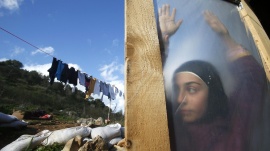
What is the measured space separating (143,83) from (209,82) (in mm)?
348

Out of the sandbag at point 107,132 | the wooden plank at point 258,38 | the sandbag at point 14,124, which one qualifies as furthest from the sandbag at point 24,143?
the wooden plank at point 258,38

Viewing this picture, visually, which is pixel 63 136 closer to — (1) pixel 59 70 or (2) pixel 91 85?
(1) pixel 59 70

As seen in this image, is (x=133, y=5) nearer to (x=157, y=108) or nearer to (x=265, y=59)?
(x=157, y=108)

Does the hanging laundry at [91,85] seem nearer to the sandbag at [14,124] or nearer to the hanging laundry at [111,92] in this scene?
the hanging laundry at [111,92]

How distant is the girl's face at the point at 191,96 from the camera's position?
72cm

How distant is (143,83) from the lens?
0.67 meters

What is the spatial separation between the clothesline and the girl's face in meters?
8.77

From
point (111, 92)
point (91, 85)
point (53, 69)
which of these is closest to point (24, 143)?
point (53, 69)

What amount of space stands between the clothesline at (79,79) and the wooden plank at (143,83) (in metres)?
Result: 8.70

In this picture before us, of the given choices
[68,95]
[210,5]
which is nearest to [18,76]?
[68,95]

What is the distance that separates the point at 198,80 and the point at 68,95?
3280 cm

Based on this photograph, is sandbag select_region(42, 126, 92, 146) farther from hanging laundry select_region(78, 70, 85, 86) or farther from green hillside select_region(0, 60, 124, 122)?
green hillside select_region(0, 60, 124, 122)

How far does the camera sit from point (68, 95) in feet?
103

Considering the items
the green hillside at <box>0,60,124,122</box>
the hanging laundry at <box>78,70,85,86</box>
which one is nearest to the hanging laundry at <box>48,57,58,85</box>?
the hanging laundry at <box>78,70,85,86</box>
